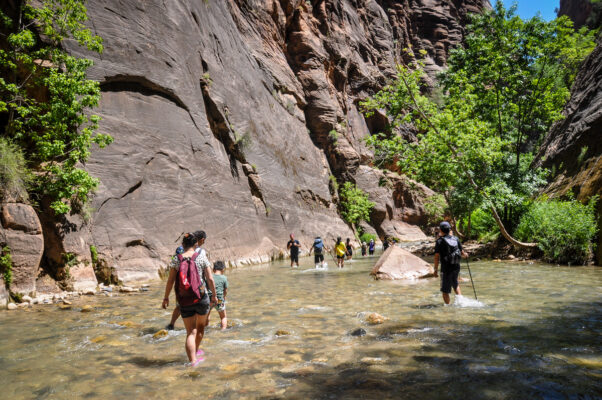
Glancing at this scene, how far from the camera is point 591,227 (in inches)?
525

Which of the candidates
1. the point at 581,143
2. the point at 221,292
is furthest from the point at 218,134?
the point at 581,143

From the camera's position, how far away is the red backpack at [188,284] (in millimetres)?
4801

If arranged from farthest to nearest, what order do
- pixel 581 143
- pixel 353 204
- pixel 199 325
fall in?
pixel 353 204
pixel 581 143
pixel 199 325

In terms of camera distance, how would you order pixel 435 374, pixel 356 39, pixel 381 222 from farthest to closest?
1. pixel 356 39
2. pixel 381 222
3. pixel 435 374

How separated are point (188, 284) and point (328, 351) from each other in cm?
229

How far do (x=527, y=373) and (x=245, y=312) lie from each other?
18.9 ft

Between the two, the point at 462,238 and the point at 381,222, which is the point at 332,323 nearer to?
the point at 462,238

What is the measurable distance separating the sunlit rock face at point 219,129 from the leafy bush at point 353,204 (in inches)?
66.6

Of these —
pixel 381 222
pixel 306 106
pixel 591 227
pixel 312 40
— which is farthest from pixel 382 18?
pixel 591 227

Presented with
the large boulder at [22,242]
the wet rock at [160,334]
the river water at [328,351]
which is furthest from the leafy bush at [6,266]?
the wet rock at [160,334]

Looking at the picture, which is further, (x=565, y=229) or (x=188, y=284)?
(x=565, y=229)

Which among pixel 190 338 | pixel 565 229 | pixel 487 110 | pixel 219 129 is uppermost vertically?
pixel 487 110

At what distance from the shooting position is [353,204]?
40.3 metres

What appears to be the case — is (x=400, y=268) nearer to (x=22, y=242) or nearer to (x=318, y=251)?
(x=318, y=251)
